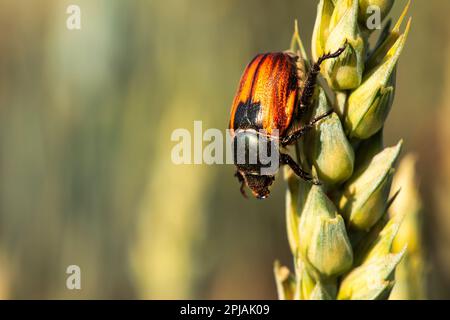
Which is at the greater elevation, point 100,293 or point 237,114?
point 237,114

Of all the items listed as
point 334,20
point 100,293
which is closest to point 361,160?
point 334,20

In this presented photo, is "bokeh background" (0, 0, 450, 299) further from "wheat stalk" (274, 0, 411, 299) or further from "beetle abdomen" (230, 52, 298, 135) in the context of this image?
"wheat stalk" (274, 0, 411, 299)

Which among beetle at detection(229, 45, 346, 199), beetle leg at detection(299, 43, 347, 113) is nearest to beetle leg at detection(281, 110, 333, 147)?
beetle at detection(229, 45, 346, 199)

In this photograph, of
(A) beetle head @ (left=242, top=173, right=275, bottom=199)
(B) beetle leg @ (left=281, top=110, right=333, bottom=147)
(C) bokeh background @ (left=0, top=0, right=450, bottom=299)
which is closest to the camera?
(B) beetle leg @ (left=281, top=110, right=333, bottom=147)

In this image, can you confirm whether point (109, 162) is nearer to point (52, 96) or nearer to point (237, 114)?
point (52, 96)

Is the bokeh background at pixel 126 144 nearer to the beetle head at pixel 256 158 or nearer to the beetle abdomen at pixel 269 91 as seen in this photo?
the beetle head at pixel 256 158

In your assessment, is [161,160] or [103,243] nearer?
[161,160]
